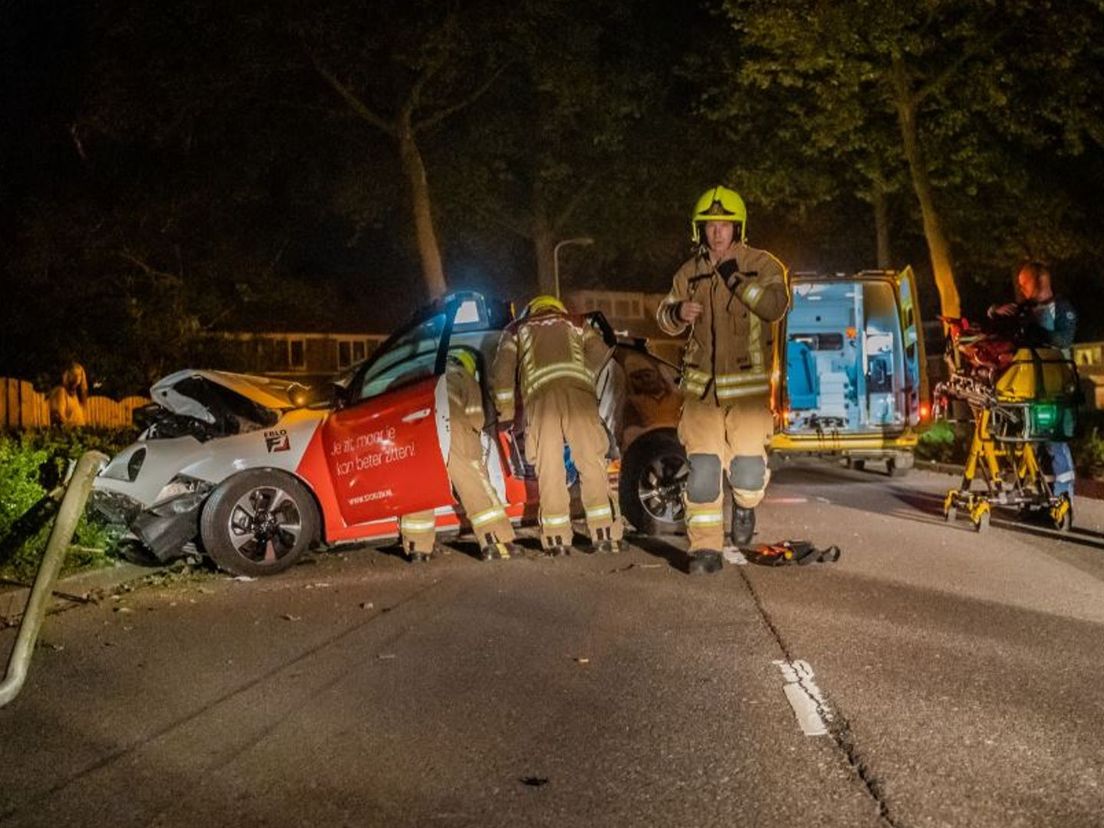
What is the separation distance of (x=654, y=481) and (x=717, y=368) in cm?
195

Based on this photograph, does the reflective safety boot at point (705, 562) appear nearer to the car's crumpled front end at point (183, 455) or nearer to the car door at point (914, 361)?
the car's crumpled front end at point (183, 455)

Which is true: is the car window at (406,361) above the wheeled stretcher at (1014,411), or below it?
above

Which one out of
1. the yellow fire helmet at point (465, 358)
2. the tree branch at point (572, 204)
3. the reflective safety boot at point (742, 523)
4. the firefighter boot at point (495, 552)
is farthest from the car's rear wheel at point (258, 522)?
the tree branch at point (572, 204)

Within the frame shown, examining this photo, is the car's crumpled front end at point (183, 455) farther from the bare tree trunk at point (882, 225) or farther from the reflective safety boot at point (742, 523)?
the bare tree trunk at point (882, 225)

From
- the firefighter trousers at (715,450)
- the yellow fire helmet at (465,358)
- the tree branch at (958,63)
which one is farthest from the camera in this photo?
the tree branch at (958,63)

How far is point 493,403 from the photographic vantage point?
344 inches

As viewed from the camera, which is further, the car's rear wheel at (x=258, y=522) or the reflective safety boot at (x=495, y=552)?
the reflective safety boot at (x=495, y=552)

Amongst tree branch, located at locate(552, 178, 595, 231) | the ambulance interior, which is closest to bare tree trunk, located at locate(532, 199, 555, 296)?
tree branch, located at locate(552, 178, 595, 231)

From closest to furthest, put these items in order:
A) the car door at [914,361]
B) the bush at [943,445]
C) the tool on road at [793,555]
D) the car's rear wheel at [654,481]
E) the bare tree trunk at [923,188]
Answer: the tool on road at [793,555]
the car's rear wheel at [654,481]
the car door at [914,361]
the bush at [943,445]
the bare tree trunk at [923,188]

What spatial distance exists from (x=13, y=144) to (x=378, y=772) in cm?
2449

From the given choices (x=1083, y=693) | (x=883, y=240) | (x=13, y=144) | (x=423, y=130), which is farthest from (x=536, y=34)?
→ (x=1083, y=693)

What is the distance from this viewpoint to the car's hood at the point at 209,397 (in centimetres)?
876

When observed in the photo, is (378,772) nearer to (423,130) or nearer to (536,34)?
(536,34)

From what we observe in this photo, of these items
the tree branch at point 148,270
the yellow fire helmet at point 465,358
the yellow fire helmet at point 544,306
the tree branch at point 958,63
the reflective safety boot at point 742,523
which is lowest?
the reflective safety boot at point 742,523
